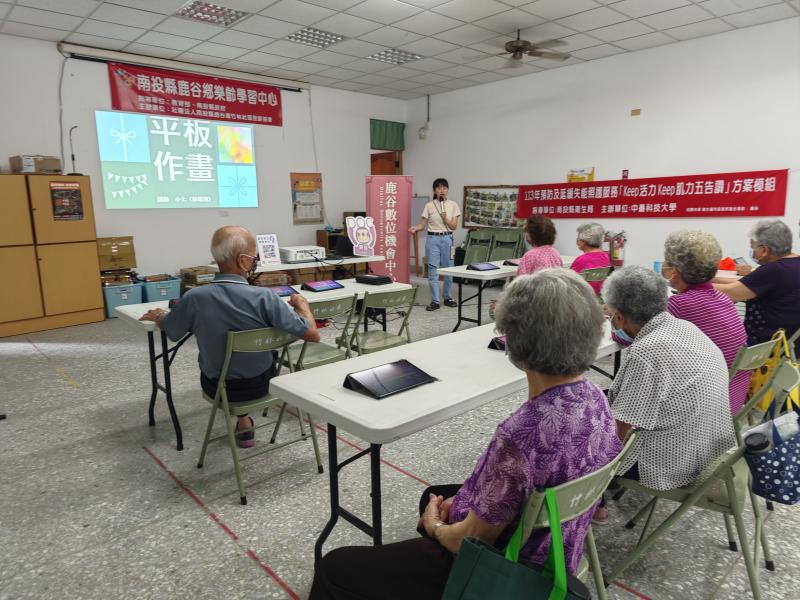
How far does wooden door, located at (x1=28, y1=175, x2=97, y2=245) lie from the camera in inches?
202

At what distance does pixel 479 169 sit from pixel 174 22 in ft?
15.6

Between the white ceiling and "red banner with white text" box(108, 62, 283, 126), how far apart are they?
245 millimetres

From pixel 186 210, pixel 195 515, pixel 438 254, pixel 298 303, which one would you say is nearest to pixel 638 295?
pixel 298 303

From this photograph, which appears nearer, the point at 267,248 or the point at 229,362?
the point at 229,362

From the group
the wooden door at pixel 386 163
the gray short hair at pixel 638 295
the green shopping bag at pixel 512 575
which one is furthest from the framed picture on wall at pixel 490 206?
the green shopping bag at pixel 512 575

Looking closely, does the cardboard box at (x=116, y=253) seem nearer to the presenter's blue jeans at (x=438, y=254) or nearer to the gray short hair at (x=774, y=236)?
the presenter's blue jeans at (x=438, y=254)

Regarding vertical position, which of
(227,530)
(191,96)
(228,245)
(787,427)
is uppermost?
(191,96)

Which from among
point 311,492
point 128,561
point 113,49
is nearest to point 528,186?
point 113,49

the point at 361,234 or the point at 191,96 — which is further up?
the point at 191,96

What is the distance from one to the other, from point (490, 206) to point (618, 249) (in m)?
2.20

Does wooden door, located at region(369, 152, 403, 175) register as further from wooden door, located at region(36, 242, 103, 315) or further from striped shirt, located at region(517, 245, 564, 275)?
striped shirt, located at region(517, 245, 564, 275)

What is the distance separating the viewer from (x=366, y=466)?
8.30 feet

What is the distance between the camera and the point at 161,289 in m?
6.11

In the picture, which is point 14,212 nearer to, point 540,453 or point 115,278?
point 115,278
